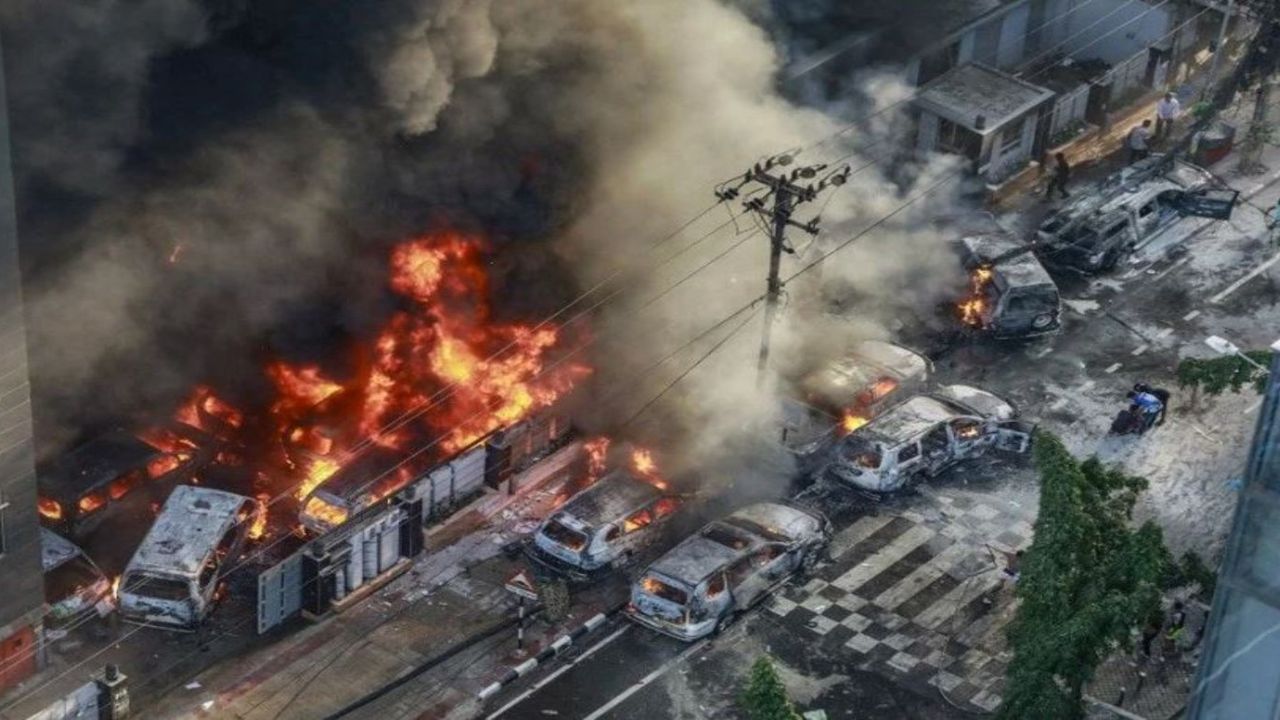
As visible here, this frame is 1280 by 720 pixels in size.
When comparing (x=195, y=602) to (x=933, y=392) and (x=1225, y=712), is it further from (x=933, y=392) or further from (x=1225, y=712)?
(x=1225, y=712)

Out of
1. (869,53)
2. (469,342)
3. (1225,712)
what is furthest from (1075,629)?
(869,53)

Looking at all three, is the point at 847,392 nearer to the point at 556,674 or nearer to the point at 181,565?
the point at 556,674

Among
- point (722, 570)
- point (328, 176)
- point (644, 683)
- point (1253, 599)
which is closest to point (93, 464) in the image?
point (328, 176)

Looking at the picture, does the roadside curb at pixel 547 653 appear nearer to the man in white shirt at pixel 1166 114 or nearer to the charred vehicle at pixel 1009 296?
the charred vehicle at pixel 1009 296

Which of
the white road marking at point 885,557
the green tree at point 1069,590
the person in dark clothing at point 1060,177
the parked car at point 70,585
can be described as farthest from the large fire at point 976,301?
the parked car at point 70,585

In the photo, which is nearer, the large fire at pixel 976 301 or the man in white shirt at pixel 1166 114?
the large fire at pixel 976 301

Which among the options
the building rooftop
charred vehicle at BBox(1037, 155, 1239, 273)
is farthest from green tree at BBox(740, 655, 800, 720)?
the building rooftop
